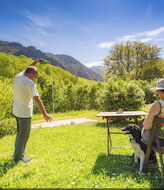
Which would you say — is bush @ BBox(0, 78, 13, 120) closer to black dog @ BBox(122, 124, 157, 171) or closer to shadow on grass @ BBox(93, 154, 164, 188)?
shadow on grass @ BBox(93, 154, 164, 188)

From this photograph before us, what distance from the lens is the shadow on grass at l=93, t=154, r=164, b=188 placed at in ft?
9.21

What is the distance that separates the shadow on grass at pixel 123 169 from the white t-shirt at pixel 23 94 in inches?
86.5

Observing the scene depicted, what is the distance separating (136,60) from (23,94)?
116 ft

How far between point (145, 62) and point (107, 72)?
9282 mm

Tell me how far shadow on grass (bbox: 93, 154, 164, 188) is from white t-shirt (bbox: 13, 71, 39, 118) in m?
2.20

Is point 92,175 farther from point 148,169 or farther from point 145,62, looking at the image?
point 145,62

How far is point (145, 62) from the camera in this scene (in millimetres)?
34500

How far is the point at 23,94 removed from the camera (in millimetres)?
3523

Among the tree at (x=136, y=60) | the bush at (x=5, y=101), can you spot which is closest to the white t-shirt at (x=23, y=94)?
the bush at (x=5, y=101)

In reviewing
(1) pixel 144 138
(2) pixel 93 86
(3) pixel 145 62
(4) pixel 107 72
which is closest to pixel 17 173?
(1) pixel 144 138

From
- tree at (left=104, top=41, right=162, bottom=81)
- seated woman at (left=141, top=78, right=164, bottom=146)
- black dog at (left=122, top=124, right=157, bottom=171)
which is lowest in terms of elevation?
black dog at (left=122, top=124, right=157, bottom=171)

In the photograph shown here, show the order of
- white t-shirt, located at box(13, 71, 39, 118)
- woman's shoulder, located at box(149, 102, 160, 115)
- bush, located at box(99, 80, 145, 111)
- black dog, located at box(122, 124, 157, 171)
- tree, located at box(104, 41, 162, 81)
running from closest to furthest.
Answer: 1. woman's shoulder, located at box(149, 102, 160, 115)
2. black dog, located at box(122, 124, 157, 171)
3. white t-shirt, located at box(13, 71, 39, 118)
4. bush, located at box(99, 80, 145, 111)
5. tree, located at box(104, 41, 162, 81)

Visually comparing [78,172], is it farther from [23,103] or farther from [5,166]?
[23,103]

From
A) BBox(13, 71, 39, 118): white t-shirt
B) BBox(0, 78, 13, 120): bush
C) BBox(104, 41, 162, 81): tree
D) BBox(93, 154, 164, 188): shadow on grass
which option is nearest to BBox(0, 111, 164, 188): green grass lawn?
BBox(93, 154, 164, 188): shadow on grass
